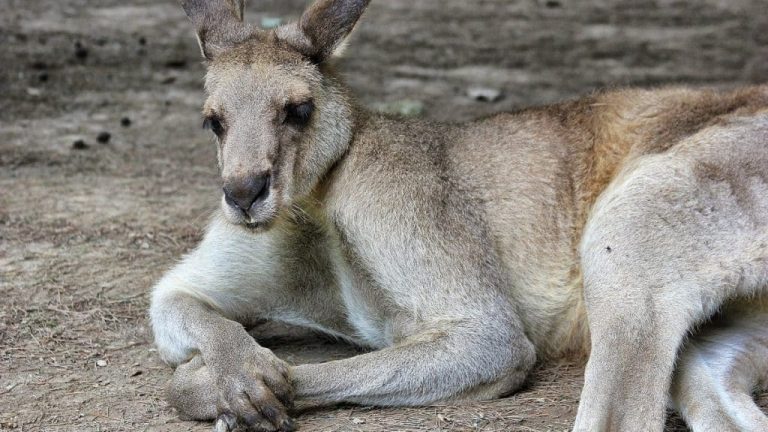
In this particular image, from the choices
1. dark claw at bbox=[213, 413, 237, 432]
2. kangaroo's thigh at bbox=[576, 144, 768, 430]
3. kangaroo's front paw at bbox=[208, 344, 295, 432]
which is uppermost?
kangaroo's thigh at bbox=[576, 144, 768, 430]

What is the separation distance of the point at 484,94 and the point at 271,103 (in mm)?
5823

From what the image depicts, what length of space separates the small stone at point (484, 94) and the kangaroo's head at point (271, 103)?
17.1 feet

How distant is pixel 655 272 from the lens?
4.63 metres

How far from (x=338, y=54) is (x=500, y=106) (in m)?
5.02

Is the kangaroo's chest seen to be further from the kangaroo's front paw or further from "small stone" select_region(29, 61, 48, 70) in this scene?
"small stone" select_region(29, 61, 48, 70)

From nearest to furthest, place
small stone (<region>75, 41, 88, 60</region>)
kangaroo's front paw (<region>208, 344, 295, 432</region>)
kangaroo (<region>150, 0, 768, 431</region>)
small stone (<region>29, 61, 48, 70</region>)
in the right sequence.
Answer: kangaroo's front paw (<region>208, 344, 295, 432</region>) < kangaroo (<region>150, 0, 768, 431</region>) < small stone (<region>29, 61, 48, 70</region>) < small stone (<region>75, 41, 88, 60</region>)

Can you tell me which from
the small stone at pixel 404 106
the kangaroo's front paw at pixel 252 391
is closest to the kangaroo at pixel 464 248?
the kangaroo's front paw at pixel 252 391

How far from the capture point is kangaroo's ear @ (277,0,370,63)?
5.24 metres

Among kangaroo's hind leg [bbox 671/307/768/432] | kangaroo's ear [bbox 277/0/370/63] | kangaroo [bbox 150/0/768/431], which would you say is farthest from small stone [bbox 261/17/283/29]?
kangaroo's hind leg [bbox 671/307/768/432]

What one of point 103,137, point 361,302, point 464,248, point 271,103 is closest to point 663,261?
point 464,248

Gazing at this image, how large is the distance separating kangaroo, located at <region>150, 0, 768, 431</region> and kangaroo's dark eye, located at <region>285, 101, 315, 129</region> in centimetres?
1

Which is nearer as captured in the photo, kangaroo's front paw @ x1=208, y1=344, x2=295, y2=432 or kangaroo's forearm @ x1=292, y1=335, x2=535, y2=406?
kangaroo's front paw @ x1=208, y1=344, x2=295, y2=432

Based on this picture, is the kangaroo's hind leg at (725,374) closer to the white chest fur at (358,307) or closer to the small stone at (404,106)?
the white chest fur at (358,307)

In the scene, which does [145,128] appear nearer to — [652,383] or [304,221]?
[304,221]
